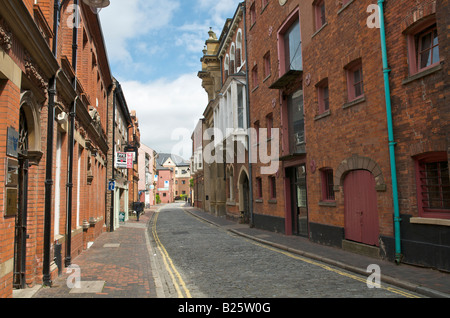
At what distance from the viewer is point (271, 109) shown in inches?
736

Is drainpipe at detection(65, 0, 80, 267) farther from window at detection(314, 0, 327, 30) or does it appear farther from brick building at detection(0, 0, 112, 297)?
window at detection(314, 0, 327, 30)

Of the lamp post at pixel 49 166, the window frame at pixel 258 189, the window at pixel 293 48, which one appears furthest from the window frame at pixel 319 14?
the window frame at pixel 258 189

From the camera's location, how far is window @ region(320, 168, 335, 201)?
13.5 meters

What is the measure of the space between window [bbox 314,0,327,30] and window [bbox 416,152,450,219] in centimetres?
714

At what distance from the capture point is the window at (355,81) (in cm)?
1148

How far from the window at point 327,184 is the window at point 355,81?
298 cm

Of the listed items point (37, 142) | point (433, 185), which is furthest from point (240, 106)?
point (37, 142)

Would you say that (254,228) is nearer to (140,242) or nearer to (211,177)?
(140,242)

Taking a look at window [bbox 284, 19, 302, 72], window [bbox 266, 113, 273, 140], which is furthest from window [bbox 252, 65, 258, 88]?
window [bbox 284, 19, 302, 72]

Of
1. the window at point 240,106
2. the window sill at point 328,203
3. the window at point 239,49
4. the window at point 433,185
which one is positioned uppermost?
the window at point 239,49

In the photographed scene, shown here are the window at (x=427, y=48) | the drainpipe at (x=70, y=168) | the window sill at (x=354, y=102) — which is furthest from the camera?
the window sill at (x=354, y=102)

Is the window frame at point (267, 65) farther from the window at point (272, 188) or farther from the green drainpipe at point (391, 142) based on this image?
the green drainpipe at point (391, 142)

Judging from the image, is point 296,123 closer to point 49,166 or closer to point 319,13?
point 319,13
